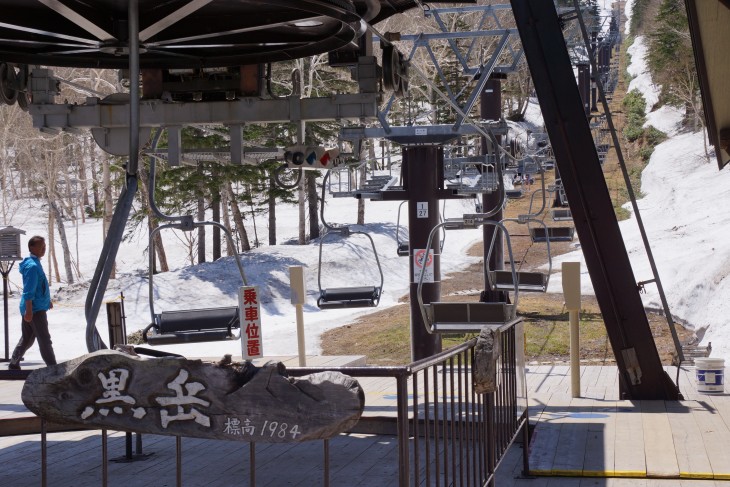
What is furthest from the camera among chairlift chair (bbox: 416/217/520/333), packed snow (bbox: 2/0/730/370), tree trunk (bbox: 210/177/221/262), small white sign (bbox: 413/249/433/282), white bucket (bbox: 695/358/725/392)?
tree trunk (bbox: 210/177/221/262)

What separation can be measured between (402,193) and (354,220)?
102ft

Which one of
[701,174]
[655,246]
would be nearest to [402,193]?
[655,246]

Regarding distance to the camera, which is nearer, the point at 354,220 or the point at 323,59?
the point at 323,59

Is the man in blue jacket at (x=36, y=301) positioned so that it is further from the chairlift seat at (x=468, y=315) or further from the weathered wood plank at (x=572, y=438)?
the weathered wood plank at (x=572, y=438)

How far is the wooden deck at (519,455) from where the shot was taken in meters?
6.69

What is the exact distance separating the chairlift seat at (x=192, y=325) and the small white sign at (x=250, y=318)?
32cm

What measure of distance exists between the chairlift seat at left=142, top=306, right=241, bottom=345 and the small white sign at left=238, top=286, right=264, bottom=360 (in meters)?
0.32

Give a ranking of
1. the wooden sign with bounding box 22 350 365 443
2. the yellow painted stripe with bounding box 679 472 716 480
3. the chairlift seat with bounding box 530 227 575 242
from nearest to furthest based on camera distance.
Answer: the wooden sign with bounding box 22 350 365 443
the yellow painted stripe with bounding box 679 472 716 480
the chairlift seat with bounding box 530 227 575 242

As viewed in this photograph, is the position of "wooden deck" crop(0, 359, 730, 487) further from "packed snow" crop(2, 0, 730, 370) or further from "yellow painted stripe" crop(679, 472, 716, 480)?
"packed snow" crop(2, 0, 730, 370)

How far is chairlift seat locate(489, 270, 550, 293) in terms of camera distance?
14.1 meters

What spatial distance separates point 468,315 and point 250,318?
2358 mm

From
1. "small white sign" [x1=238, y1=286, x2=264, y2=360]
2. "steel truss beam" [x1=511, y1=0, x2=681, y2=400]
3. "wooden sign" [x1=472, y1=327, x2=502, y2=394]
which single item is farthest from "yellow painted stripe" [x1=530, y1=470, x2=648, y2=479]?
"small white sign" [x1=238, y1=286, x2=264, y2=360]

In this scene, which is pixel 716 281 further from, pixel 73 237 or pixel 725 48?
pixel 73 237

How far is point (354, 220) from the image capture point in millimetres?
44562
